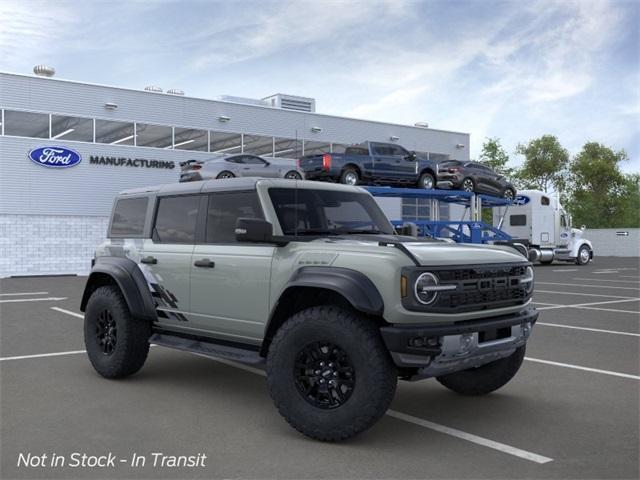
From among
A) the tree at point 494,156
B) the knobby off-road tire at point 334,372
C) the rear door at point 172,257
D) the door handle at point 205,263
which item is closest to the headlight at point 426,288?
the knobby off-road tire at point 334,372

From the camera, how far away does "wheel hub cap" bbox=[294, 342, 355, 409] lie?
4648 mm

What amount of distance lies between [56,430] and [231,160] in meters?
15.9

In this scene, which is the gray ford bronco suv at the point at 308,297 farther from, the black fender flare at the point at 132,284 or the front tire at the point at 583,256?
the front tire at the point at 583,256

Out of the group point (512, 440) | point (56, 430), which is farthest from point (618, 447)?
point (56, 430)

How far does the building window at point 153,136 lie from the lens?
94.3ft

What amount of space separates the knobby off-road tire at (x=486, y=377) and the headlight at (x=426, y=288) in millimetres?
1557

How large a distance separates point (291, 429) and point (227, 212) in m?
2.07

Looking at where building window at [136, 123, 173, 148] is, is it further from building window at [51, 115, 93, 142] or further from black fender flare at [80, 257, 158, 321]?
black fender flare at [80, 257, 158, 321]

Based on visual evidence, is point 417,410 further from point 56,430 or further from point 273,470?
point 56,430

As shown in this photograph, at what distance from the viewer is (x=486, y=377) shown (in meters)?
5.93

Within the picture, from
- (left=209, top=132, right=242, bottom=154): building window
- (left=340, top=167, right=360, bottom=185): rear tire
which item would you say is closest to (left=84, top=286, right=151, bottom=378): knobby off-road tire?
(left=340, top=167, right=360, bottom=185): rear tire

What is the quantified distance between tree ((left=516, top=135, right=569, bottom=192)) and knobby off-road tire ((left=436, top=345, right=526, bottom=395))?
6682cm

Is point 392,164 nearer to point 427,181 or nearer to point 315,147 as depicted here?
point 427,181

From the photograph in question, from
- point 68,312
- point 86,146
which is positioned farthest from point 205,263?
point 86,146
